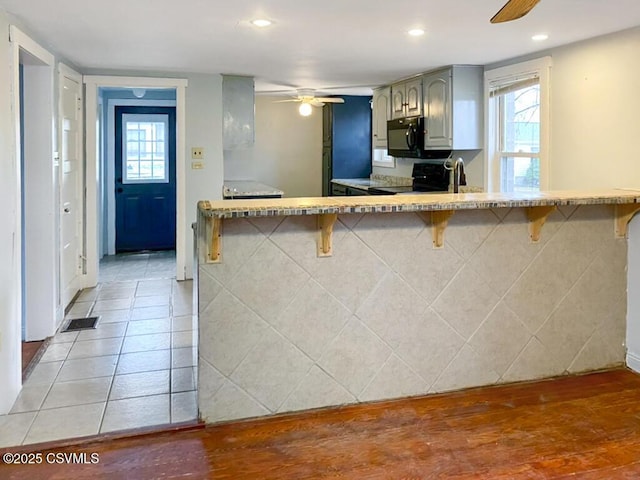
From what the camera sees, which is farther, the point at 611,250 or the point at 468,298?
the point at 611,250

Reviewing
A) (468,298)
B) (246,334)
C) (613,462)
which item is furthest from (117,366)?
(613,462)

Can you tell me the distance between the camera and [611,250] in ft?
10.2

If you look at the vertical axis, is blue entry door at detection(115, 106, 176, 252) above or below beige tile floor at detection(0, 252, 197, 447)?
above

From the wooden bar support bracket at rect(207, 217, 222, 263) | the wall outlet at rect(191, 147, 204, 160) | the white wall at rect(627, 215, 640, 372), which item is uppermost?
the wall outlet at rect(191, 147, 204, 160)

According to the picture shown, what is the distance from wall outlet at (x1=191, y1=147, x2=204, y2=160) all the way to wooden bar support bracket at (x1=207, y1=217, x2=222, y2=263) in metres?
3.08

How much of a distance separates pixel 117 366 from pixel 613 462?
2648 millimetres

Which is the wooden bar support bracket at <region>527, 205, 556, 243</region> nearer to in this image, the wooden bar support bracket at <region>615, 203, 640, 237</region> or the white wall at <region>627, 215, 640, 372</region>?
the wooden bar support bracket at <region>615, 203, 640, 237</region>

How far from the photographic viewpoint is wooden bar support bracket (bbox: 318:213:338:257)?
2520 millimetres

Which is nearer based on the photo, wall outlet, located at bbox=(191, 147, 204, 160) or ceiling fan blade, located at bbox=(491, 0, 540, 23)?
ceiling fan blade, located at bbox=(491, 0, 540, 23)

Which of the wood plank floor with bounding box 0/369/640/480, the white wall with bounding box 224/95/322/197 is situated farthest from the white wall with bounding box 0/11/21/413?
the white wall with bounding box 224/95/322/197

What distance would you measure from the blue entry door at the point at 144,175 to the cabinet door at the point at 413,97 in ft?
10.7

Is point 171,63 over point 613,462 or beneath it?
over

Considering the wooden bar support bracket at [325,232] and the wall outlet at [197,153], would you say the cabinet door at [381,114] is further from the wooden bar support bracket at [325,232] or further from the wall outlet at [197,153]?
the wooden bar support bracket at [325,232]

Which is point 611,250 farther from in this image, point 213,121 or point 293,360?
point 213,121
